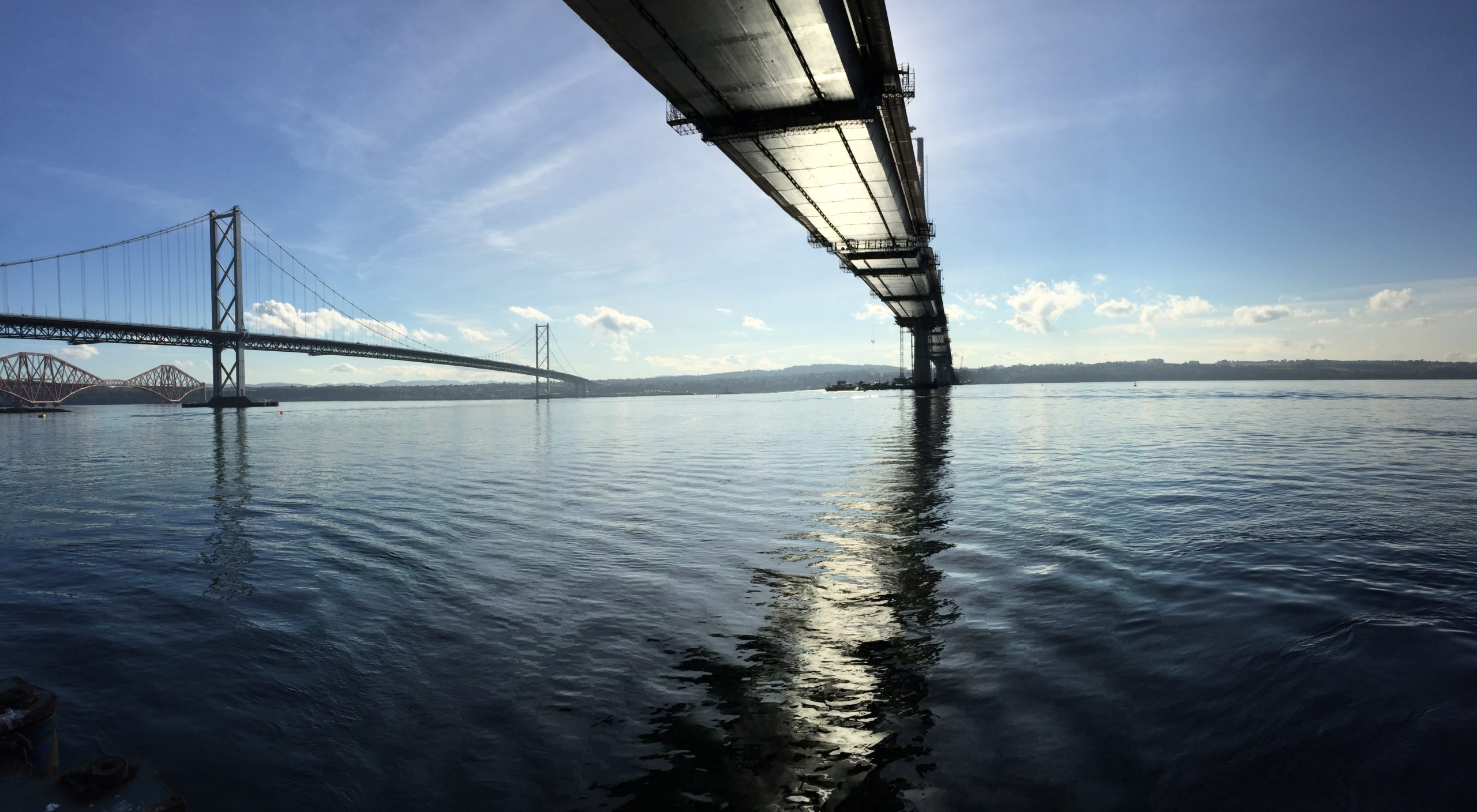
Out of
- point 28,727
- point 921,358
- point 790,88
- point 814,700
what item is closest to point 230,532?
point 28,727

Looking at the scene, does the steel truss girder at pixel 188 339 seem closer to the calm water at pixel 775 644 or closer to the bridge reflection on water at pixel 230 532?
the bridge reflection on water at pixel 230 532

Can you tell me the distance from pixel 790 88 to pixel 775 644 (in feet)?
78.8

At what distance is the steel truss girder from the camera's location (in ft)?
216

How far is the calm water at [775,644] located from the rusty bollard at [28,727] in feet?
2.58

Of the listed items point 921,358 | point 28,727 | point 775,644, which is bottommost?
point 775,644

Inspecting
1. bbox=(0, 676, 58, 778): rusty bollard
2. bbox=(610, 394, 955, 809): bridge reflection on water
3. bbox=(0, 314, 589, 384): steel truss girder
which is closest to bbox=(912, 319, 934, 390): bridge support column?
bbox=(0, 314, 589, 384): steel truss girder

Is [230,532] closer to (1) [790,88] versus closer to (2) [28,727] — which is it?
(2) [28,727]

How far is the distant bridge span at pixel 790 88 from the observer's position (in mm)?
19953

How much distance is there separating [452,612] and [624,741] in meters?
3.59

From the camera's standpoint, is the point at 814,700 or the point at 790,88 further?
the point at 790,88

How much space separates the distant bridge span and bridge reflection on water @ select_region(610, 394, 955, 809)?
17595mm

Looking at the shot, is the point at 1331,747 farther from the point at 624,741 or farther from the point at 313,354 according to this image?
the point at 313,354

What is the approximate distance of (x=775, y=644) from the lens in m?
5.85

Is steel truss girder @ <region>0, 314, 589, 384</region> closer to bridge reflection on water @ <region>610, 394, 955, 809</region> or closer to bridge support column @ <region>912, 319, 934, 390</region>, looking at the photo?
bridge support column @ <region>912, 319, 934, 390</region>
